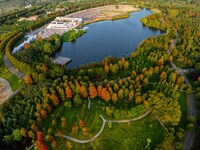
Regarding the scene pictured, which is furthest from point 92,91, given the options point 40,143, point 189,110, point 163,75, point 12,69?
point 12,69

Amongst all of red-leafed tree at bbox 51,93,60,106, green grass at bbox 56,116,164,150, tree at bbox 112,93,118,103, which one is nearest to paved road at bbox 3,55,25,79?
red-leafed tree at bbox 51,93,60,106

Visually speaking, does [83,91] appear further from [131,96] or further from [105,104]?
[131,96]

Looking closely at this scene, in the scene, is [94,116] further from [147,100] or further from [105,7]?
[105,7]

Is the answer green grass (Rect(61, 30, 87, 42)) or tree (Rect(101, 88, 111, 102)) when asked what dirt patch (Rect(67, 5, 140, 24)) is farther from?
tree (Rect(101, 88, 111, 102))

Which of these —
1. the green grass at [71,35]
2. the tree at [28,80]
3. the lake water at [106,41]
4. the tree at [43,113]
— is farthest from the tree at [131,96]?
the green grass at [71,35]

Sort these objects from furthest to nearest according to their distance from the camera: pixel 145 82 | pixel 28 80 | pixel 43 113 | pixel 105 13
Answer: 1. pixel 105 13
2. pixel 28 80
3. pixel 145 82
4. pixel 43 113

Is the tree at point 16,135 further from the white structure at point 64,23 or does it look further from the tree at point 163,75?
the white structure at point 64,23
